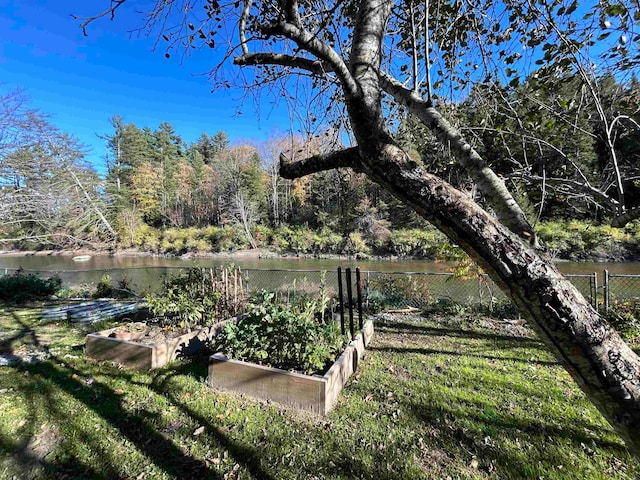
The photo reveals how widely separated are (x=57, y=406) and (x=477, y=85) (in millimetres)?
4600

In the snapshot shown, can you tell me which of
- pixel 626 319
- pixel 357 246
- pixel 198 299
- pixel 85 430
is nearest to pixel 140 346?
pixel 198 299

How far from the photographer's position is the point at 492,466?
6.55 ft

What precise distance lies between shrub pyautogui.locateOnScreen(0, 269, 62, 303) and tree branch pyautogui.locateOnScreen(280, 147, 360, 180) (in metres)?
9.66

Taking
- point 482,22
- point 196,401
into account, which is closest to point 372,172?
point 482,22

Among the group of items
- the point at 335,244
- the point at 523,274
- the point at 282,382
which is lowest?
the point at 282,382

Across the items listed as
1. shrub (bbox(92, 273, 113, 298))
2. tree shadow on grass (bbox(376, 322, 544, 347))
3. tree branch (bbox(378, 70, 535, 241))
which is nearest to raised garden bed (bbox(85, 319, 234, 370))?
tree shadow on grass (bbox(376, 322, 544, 347))

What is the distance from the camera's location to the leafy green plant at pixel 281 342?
290 centimetres

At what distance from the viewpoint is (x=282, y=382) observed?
2.72 meters

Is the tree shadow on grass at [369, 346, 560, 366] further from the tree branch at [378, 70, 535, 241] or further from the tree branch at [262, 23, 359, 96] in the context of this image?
the tree branch at [262, 23, 359, 96]

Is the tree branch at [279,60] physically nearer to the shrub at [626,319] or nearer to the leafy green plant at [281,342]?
the leafy green plant at [281,342]

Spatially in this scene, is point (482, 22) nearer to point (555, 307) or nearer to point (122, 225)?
point (555, 307)

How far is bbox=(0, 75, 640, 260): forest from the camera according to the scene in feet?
7.38

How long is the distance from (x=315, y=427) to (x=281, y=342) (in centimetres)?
85

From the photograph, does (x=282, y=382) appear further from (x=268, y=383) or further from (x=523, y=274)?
(x=523, y=274)
